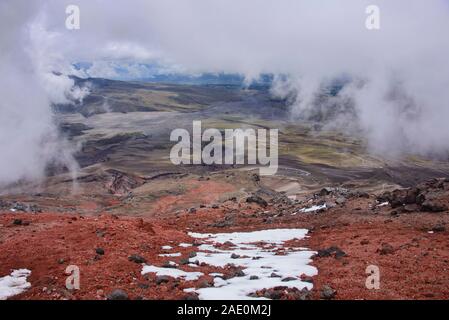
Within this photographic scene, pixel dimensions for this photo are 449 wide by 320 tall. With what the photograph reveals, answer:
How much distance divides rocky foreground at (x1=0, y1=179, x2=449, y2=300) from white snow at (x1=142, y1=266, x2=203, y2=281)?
0.04m

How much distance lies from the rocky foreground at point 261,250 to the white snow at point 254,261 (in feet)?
0.61

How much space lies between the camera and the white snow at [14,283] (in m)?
15.1

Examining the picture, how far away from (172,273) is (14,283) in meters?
5.31

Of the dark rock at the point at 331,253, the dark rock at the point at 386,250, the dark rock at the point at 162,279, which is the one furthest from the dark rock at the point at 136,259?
the dark rock at the point at 386,250

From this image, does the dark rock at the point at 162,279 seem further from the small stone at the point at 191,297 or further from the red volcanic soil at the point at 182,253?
the small stone at the point at 191,297

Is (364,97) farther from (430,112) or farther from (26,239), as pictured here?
(26,239)

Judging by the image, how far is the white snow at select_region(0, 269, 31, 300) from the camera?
15102 millimetres

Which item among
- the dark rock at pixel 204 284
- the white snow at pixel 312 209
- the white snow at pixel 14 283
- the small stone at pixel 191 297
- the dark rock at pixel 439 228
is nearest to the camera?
the small stone at pixel 191 297

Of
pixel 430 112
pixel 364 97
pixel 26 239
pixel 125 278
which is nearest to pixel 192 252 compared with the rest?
pixel 125 278

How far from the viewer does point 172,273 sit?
1680cm

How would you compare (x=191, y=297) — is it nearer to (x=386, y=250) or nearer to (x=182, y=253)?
(x=182, y=253)

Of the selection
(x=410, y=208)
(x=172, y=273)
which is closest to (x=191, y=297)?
(x=172, y=273)

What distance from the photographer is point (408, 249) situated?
19.3 metres

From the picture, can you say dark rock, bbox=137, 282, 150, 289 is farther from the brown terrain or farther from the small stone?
the small stone
